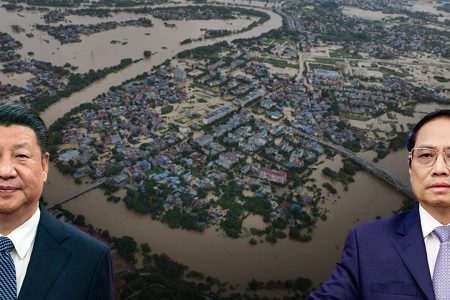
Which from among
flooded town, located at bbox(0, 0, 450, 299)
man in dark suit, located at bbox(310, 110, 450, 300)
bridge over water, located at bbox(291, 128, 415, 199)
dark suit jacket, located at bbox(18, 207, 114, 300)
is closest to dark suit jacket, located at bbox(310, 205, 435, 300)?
man in dark suit, located at bbox(310, 110, 450, 300)

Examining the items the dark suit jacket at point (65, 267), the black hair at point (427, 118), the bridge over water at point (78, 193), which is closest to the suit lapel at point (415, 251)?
the black hair at point (427, 118)

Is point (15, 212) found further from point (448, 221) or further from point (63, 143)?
point (63, 143)

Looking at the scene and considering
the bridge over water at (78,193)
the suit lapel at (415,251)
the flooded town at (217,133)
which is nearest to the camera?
the suit lapel at (415,251)

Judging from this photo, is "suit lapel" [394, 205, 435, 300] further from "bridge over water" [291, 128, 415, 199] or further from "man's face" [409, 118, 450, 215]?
"bridge over water" [291, 128, 415, 199]

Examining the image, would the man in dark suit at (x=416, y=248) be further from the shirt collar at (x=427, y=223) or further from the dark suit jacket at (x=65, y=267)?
the dark suit jacket at (x=65, y=267)

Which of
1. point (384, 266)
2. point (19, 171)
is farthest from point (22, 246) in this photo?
point (384, 266)

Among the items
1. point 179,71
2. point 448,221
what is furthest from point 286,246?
point 179,71
